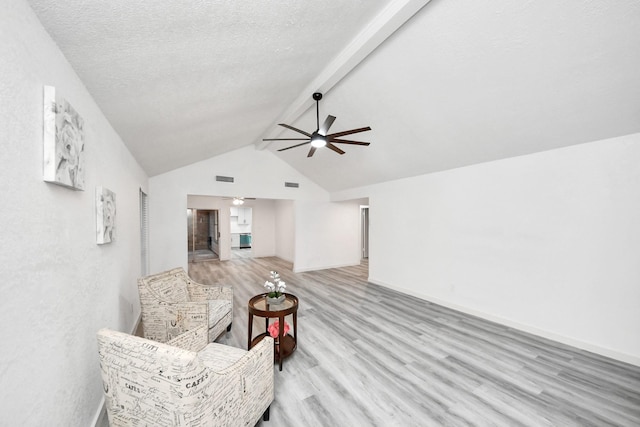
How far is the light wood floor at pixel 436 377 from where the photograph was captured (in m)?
1.92

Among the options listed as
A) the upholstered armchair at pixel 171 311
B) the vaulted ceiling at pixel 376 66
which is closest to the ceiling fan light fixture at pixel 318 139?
the vaulted ceiling at pixel 376 66

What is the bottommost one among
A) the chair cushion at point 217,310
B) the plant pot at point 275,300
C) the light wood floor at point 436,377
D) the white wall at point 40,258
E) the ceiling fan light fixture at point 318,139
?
the light wood floor at point 436,377

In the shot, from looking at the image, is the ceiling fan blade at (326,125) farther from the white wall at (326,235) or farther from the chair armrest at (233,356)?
the white wall at (326,235)

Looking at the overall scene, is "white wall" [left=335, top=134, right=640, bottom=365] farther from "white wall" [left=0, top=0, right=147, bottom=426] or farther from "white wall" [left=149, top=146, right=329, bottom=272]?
"white wall" [left=0, top=0, right=147, bottom=426]

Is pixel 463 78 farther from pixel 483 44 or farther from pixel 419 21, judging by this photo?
pixel 419 21

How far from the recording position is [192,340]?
192cm

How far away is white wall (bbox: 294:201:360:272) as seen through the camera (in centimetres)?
713

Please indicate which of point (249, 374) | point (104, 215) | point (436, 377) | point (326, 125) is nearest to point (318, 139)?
point (326, 125)

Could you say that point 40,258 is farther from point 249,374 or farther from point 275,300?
point 275,300

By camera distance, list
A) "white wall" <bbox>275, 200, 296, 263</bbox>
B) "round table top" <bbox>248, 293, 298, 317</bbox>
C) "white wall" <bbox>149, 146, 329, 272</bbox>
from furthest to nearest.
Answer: "white wall" <bbox>275, 200, 296, 263</bbox>
"white wall" <bbox>149, 146, 329, 272</bbox>
"round table top" <bbox>248, 293, 298, 317</bbox>

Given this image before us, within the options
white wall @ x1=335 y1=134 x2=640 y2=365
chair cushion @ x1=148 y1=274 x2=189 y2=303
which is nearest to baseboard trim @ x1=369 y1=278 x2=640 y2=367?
white wall @ x1=335 y1=134 x2=640 y2=365

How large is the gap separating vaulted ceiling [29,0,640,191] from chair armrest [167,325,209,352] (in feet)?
6.48

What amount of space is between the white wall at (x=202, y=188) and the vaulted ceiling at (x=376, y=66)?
6.13ft

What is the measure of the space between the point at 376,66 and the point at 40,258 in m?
3.33
